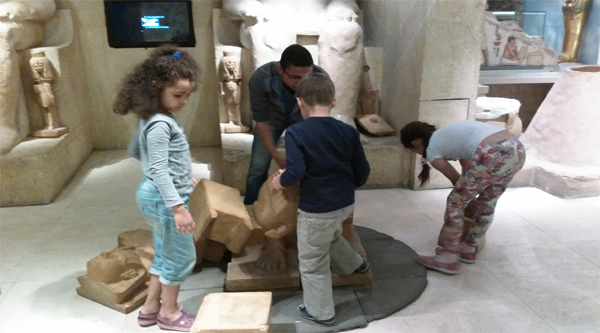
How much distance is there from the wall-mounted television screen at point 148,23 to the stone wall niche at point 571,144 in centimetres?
378

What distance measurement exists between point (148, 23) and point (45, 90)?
1.33m

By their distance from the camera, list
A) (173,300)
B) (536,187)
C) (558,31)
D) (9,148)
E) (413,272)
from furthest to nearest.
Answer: (558,31), (536,187), (9,148), (413,272), (173,300)

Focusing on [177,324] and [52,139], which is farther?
[52,139]

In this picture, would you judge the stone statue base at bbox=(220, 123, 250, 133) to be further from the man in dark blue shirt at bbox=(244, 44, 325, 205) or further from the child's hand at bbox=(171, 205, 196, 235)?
the child's hand at bbox=(171, 205, 196, 235)

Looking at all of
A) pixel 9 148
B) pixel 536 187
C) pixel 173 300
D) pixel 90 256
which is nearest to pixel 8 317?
pixel 90 256

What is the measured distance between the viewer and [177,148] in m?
2.14

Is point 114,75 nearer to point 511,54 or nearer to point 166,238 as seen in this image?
point 166,238

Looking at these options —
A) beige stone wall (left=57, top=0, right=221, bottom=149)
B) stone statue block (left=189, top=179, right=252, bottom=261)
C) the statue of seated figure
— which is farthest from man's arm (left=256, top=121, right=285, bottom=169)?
the statue of seated figure

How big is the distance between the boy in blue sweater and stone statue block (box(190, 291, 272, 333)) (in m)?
0.33

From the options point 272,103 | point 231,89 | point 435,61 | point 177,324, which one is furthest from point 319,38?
point 177,324

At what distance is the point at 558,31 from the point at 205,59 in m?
4.27

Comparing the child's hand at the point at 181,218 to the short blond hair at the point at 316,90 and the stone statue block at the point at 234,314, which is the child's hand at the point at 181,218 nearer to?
the stone statue block at the point at 234,314

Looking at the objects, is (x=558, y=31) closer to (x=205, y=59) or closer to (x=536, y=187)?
(x=536, y=187)

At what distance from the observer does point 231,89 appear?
4.56m
